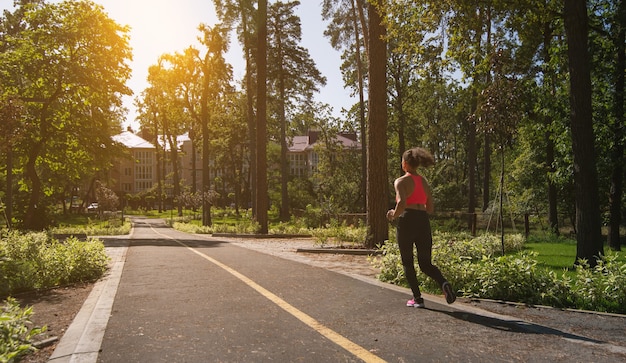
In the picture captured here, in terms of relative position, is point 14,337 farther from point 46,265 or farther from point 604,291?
point 604,291

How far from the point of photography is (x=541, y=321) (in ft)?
16.6

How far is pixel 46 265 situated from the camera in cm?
830

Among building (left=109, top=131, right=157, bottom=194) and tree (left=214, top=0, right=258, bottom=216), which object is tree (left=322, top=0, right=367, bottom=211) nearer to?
tree (left=214, top=0, right=258, bottom=216)

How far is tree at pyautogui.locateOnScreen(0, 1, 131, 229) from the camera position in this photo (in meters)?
23.2

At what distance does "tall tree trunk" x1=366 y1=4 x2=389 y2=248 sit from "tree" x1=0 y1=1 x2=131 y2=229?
16.3 meters

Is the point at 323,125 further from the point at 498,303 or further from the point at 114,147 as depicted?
the point at 498,303

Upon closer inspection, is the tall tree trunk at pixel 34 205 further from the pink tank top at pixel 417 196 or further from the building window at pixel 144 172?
the building window at pixel 144 172

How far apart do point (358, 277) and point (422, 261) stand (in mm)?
2716

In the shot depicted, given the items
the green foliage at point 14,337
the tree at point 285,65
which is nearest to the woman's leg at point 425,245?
the green foliage at point 14,337

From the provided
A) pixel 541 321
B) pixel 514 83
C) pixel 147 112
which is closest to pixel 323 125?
pixel 147 112

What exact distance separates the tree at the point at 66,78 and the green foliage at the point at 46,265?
1587cm

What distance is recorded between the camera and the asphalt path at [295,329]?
12.9 ft

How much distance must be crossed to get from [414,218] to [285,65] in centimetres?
3519

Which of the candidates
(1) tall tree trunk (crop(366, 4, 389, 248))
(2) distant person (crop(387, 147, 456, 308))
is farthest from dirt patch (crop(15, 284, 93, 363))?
(1) tall tree trunk (crop(366, 4, 389, 248))
